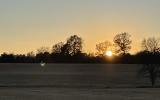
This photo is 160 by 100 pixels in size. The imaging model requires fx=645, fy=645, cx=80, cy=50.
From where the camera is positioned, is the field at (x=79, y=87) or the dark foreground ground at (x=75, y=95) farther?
the field at (x=79, y=87)

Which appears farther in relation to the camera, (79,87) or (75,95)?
(79,87)

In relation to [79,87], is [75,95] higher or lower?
lower

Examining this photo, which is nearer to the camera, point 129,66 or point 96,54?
point 129,66

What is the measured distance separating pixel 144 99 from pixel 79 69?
76.2 meters

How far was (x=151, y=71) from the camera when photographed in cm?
7169

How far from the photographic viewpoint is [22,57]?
14225 cm

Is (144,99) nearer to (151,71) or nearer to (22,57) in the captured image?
(151,71)

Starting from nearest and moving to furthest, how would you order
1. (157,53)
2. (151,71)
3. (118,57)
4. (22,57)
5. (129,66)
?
(151,71)
(157,53)
(129,66)
(118,57)
(22,57)

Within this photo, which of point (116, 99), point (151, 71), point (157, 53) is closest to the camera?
point (116, 99)

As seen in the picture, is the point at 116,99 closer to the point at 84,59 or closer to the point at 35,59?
the point at 84,59

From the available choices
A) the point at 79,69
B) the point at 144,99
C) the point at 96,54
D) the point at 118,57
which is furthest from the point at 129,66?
the point at 144,99

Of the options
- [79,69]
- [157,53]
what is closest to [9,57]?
[79,69]

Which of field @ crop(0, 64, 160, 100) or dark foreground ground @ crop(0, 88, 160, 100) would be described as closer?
dark foreground ground @ crop(0, 88, 160, 100)

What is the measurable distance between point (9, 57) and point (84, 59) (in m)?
16.7
